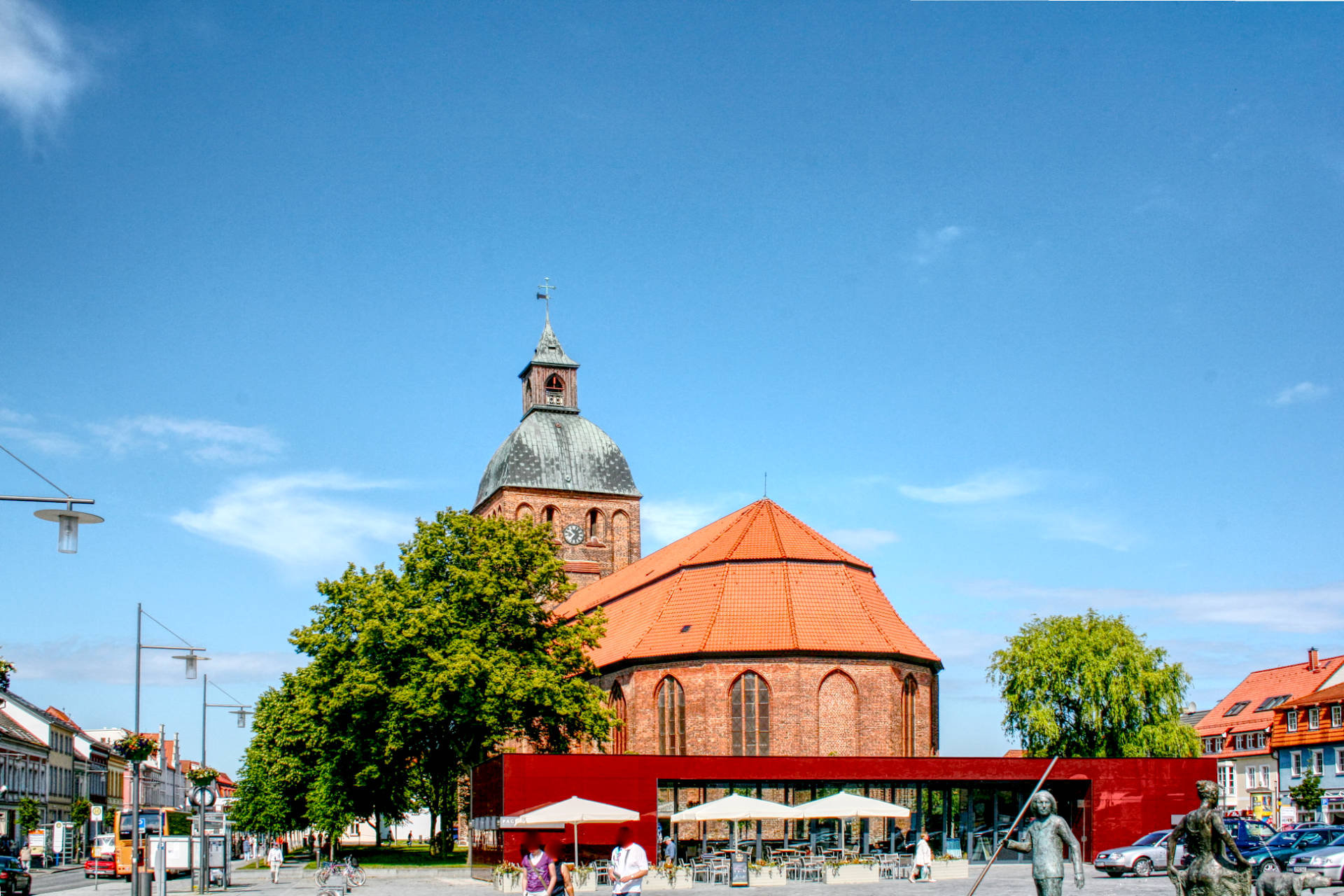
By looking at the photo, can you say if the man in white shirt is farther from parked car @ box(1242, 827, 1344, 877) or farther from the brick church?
the brick church

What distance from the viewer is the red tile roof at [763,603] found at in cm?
5284

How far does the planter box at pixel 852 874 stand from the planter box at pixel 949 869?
1763mm

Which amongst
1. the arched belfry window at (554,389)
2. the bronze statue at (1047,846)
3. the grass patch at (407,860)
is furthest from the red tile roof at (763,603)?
the bronze statue at (1047,846)

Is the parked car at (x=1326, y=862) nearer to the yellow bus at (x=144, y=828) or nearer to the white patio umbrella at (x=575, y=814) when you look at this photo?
the white patio umbrella at (x=575, y=814)

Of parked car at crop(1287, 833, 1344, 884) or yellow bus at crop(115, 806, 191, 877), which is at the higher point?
parked car at crop(1287, 833, 1344, 884)

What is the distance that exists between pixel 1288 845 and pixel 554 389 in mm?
53747

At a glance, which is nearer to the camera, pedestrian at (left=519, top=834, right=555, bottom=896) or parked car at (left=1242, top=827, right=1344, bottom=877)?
pedestrian at (left=519, top=834, right=555, bottom=896)

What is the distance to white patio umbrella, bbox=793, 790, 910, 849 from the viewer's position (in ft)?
123

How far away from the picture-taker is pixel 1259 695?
265 feet

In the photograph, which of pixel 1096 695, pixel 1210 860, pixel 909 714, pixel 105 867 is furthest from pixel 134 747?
pixel 1096 695

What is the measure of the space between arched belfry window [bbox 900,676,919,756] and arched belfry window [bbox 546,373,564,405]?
34.6m

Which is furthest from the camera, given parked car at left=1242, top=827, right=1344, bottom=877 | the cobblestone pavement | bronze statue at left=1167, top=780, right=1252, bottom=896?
parked car at left=1242, top=827, right=1344, bottom=877

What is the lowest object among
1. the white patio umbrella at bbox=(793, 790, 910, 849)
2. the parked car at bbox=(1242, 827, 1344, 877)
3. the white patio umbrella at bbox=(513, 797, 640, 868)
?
the parked car at bbox=(1242, 827, 1344, 877)

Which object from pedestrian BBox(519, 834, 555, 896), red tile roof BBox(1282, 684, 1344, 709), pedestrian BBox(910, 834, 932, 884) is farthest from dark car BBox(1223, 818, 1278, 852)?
red tile roof BBox(1282, 684, 1344, 709)
